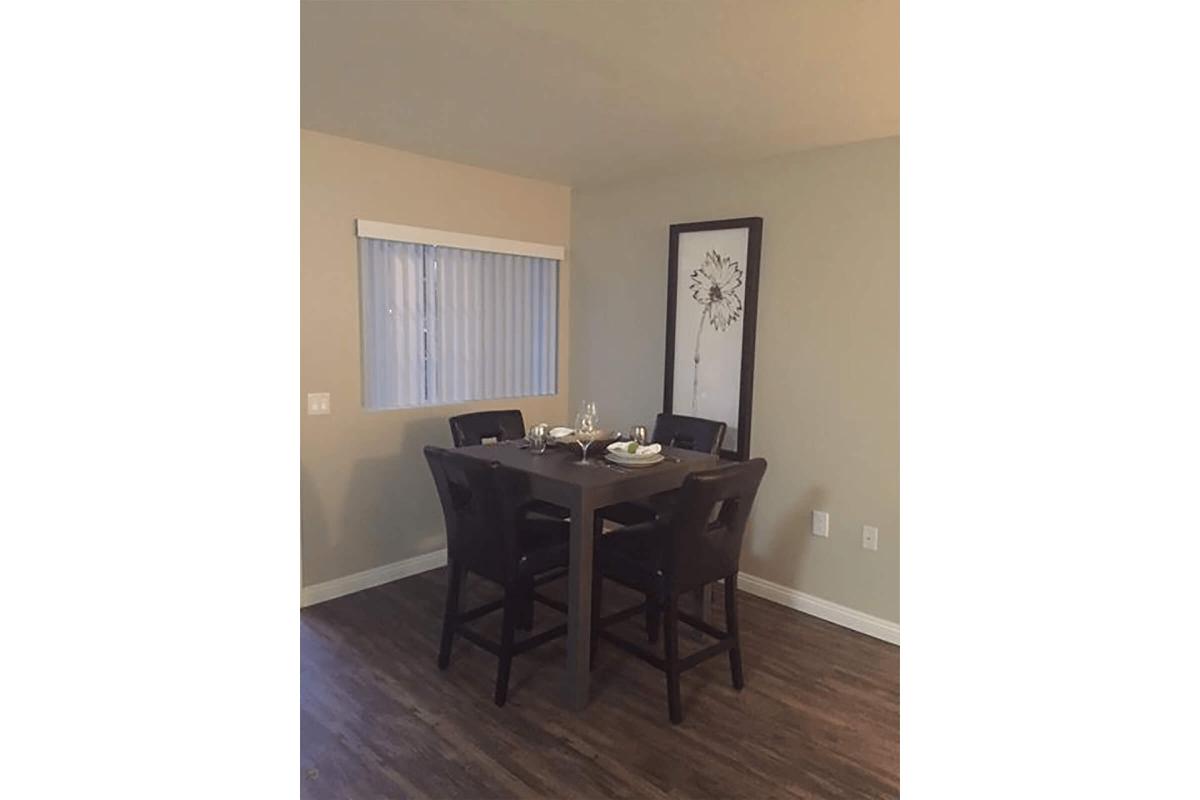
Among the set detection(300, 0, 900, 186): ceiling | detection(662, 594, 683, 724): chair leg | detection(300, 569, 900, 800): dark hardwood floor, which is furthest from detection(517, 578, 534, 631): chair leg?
detection(300, 0, 900, 186): ceiling

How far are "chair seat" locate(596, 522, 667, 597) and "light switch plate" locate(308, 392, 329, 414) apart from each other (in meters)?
1.61

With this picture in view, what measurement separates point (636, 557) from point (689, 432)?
1.14 m

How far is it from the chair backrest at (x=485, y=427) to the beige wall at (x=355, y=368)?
0.32m

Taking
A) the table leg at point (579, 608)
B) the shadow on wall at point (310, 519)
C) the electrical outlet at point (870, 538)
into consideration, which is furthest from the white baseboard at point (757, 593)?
the table leg at point (579, 608)

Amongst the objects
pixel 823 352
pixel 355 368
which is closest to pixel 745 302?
pixel 823 352

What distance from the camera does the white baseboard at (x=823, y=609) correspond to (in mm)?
3336

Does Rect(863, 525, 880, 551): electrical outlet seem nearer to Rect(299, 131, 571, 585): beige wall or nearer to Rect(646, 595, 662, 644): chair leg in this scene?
Rect(646, 595, 662, 644): chair leg

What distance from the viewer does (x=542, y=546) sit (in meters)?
2.93

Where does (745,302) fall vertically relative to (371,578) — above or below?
above

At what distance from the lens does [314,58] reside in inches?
92.7

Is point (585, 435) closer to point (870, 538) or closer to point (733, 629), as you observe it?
point (733, 629)

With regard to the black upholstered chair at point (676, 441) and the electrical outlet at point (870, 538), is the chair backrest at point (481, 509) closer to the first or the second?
the black upholstered chair at point (676, 441)
